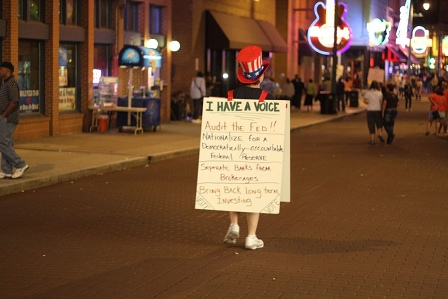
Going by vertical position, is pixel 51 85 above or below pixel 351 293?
above

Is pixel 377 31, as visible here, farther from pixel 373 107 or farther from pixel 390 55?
pixel 373 107

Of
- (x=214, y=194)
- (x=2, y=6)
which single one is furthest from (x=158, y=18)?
(x=214, y=194)

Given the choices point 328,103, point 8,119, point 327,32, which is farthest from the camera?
point 327,32

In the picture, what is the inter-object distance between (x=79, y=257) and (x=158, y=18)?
22.5m

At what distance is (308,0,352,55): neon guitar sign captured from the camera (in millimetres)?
45625

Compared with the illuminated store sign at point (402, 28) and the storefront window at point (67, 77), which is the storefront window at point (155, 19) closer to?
the storefront window at point (67, 77)

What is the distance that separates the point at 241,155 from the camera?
9531mm

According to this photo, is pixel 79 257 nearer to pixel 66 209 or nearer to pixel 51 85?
pixel 66 209

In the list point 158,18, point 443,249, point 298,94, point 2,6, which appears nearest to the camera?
point 443,249

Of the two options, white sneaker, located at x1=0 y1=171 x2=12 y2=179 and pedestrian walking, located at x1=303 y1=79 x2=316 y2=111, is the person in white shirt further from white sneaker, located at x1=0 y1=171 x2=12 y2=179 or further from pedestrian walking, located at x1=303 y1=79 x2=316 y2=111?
pedestrian walking, located at x1=303 y1=79 x2=316 y2=111

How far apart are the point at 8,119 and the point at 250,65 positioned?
626cm

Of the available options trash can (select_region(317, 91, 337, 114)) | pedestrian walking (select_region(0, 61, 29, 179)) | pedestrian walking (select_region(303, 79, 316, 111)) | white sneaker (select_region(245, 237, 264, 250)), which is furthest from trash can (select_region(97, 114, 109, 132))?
pedestrian walking (select_region(303, 79, 316, 111))

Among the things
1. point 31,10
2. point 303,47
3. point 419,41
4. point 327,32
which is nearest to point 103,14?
point 31,10

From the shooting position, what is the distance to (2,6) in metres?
20.6
